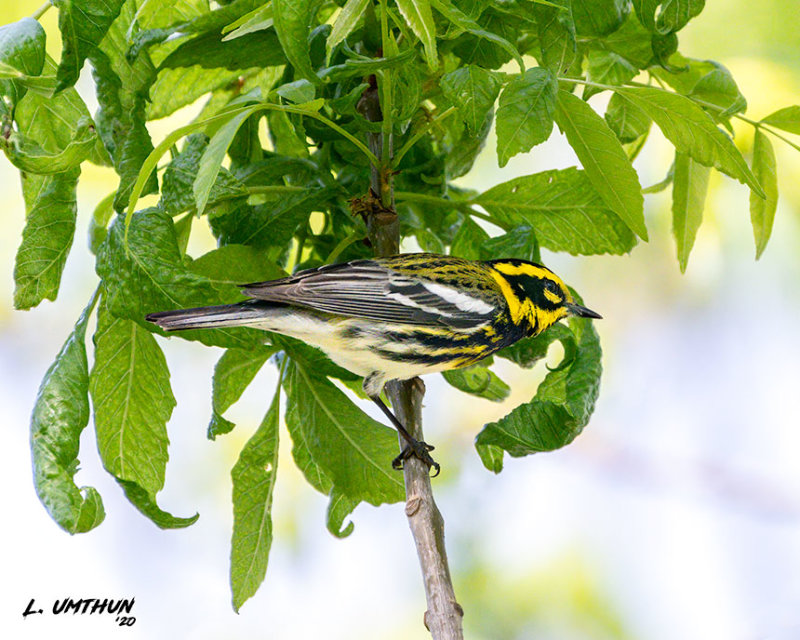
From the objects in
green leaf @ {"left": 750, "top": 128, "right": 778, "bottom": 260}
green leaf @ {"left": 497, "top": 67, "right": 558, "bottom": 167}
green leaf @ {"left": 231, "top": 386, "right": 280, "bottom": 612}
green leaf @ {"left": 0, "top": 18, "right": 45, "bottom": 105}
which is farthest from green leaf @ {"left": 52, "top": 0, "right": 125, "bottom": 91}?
green leaf @ {"left": 750, "top": 128, "right": 778, "bottom": 260}

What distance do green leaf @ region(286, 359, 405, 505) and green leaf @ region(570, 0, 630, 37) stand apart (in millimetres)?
459

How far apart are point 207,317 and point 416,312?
31 cm

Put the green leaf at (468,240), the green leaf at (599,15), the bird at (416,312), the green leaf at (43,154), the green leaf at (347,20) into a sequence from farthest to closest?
the green leaf at (468,240) < the bird at (416,312) < the green leaf at (599,15) < the green leaf at (43,154) < the green leaf at (347,20)

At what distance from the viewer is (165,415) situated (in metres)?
Answer: 0.96

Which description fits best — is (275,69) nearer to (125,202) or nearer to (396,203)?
(396,203)

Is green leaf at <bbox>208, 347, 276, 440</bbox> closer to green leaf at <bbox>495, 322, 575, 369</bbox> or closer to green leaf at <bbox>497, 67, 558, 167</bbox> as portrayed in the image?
green leaf at <bbox>495, 322, 575, 369</bbox>

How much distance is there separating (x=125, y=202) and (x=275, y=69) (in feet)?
1.23

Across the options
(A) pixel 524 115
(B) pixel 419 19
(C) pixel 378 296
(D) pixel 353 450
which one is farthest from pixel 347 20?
(D) pixel 353 450

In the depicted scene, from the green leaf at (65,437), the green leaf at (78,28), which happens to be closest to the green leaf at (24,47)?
the green leaf at (78,28)

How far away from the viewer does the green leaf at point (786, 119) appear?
101 centimetres

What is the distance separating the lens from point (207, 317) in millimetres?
814

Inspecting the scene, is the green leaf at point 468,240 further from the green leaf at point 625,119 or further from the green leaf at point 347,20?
the green leaf at point 347,20

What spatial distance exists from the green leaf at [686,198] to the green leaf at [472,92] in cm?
36

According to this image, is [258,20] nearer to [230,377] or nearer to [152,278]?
[152,278]
